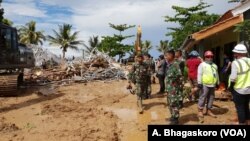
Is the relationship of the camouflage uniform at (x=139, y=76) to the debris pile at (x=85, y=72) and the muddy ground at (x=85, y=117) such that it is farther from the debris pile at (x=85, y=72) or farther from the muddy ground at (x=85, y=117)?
the debris pile at (x=85, y=72)

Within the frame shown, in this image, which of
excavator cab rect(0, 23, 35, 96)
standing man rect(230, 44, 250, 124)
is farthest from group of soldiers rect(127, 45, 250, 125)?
excavator cab rect(0, 23, 35, 96)

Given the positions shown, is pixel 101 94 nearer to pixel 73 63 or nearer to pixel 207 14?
pixel 73 63

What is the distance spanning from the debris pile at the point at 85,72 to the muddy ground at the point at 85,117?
6311 millimetres

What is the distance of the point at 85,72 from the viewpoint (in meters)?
24.0

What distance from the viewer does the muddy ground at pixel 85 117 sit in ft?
31.6

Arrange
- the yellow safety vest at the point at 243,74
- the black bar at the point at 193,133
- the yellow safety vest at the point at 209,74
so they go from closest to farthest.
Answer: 1. the black bar at the point at 193,133
2. the yellow safety vest at the point at 243,74
3. the yellow safety vest at the point at 209,74

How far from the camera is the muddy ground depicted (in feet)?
31.6

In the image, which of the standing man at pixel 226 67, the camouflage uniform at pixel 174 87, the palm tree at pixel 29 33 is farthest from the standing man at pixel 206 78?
the palm tree at pixel 29 33

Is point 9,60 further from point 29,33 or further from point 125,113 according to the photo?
point 29,33

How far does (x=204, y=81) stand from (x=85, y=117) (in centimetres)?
350

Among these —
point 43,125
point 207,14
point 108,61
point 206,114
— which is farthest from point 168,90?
point 207,14

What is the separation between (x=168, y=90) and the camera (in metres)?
9.66

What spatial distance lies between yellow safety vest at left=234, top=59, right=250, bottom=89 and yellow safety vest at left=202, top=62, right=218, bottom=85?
6.90 ft

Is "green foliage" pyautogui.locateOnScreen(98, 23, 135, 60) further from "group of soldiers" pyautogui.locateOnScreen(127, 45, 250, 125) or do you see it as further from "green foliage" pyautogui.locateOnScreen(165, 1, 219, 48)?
"group of soldiers" pyautogui.locateOnScreen(127, 45, 250, 125)
